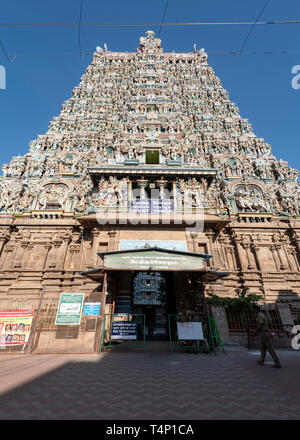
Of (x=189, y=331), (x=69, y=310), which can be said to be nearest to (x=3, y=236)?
(x=69, y=310)

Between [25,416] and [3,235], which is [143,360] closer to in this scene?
[25,416]

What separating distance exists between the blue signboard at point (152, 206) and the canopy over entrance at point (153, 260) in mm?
7444

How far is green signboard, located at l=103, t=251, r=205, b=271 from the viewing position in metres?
10.3

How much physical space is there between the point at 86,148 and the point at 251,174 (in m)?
20.4

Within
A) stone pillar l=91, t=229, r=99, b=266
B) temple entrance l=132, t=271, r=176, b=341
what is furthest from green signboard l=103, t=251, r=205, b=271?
temple entrance l=132, t=271, r=176, b=341

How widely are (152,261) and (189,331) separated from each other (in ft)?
12.0

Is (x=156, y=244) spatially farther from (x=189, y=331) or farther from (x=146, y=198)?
(x=189, y=331)

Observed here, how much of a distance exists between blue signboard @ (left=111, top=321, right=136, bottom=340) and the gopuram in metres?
3.81

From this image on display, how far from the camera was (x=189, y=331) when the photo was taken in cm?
958

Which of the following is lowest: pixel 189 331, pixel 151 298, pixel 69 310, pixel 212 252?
pixel 189 331

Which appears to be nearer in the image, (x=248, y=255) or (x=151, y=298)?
(x=248, y=255)

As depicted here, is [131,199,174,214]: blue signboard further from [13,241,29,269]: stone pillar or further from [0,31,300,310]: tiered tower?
[13,241,29,269]: stone pillar
